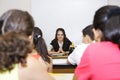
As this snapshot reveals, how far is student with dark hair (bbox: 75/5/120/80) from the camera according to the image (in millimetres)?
1279

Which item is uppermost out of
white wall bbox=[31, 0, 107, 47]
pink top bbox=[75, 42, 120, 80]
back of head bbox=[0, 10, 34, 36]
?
back of head bbox=[0, 10, 34, 36]

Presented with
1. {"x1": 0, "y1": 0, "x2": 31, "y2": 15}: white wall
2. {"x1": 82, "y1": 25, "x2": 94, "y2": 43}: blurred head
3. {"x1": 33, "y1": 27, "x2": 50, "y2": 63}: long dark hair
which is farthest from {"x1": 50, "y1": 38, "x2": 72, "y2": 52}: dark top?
{"x1": 33, "y1": 27, "x2": 50, "y2": 63}: long dark hair

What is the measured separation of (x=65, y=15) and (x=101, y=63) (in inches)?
194

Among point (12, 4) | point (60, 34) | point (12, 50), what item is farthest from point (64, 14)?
point (12, 50)

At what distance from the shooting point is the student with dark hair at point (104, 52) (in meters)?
1.28

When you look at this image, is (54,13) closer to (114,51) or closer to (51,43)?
(51,43)

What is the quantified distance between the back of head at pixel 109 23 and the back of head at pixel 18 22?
0.38 m

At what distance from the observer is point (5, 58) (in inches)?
46.6

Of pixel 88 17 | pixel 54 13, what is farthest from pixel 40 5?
pixel 88 17

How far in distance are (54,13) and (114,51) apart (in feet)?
16.2

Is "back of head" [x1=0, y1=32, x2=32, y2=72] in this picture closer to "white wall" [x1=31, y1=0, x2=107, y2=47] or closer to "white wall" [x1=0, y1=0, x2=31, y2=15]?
"white wall" [x1=31, y1=0, x2=107, y2=47]

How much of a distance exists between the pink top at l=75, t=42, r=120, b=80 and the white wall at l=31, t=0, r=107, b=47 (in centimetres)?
479

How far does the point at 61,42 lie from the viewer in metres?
5.76

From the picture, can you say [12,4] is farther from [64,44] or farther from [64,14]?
[64,44]
